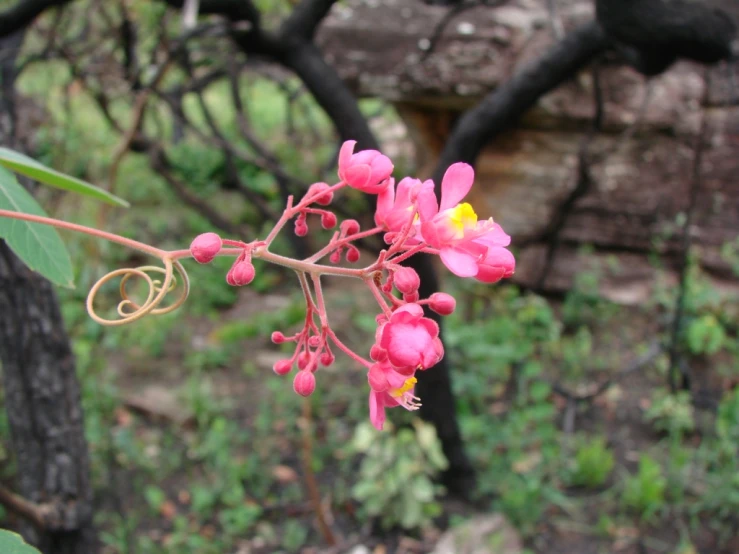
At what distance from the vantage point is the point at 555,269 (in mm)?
3881

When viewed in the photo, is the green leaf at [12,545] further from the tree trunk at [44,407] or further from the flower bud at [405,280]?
the tree trunk at [44,407]

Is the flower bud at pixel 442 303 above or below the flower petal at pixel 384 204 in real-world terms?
below

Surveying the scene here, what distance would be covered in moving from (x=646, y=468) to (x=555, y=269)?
59.3 inches

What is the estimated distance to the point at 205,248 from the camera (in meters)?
0.68

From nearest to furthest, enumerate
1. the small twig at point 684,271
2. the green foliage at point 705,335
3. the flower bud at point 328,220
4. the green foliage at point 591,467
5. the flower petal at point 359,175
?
1. the flower petal at point 359,175
2. the flower bud at point 328,220
3. the green foliage at point 591,467
4. the small twig at point 684,271
5. the green foliage at point 705,335

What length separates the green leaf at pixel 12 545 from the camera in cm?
67

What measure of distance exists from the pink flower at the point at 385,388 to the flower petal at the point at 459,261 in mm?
128

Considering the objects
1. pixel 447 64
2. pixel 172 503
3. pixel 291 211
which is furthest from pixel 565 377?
pixel 291 211

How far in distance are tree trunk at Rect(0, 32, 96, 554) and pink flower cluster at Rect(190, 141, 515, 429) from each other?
35.5 inches

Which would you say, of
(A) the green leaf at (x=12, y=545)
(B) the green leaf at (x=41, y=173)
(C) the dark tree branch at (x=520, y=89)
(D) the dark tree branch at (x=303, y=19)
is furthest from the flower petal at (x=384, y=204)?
(C) the dark tree branch at (x=520, y=89)

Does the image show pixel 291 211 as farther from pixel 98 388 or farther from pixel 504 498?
pixel 98 388

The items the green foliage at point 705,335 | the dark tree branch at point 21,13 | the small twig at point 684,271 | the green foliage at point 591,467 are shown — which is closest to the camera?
the dark tree branch at point 21,13

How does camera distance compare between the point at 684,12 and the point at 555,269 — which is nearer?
the point at 684,12

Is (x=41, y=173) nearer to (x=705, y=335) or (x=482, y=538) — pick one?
(x=482, y=538)
